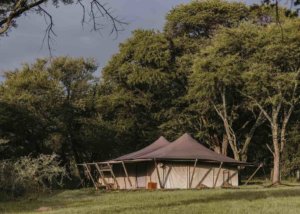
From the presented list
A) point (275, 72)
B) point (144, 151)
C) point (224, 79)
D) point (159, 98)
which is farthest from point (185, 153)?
point (159, 98)

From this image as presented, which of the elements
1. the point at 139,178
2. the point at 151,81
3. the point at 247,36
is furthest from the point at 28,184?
the point at 247,36

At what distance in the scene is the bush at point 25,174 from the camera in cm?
3756

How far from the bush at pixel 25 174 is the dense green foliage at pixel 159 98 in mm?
10403

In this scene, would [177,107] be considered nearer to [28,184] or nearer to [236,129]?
[236,129]

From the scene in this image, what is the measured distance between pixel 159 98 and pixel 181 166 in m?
13.7

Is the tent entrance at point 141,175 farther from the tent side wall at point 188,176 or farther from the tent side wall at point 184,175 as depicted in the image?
the tent side wall at point 188,176

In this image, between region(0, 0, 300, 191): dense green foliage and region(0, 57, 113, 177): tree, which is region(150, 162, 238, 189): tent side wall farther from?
region(0, 57, 113, 177): tree

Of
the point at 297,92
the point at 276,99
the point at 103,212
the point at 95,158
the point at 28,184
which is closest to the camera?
the point at 103,212

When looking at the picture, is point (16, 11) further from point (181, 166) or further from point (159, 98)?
point (159, 98)

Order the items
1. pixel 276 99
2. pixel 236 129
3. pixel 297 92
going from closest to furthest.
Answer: pixel 276 99 < pixel 297 92 < pixel 236 129

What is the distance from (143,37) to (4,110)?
15.0 m

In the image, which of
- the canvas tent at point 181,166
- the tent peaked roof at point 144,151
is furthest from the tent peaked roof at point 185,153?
the tent peaked roof at point 144,151

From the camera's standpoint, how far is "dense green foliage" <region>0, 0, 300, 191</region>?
1961 inches

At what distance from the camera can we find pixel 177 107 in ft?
185
